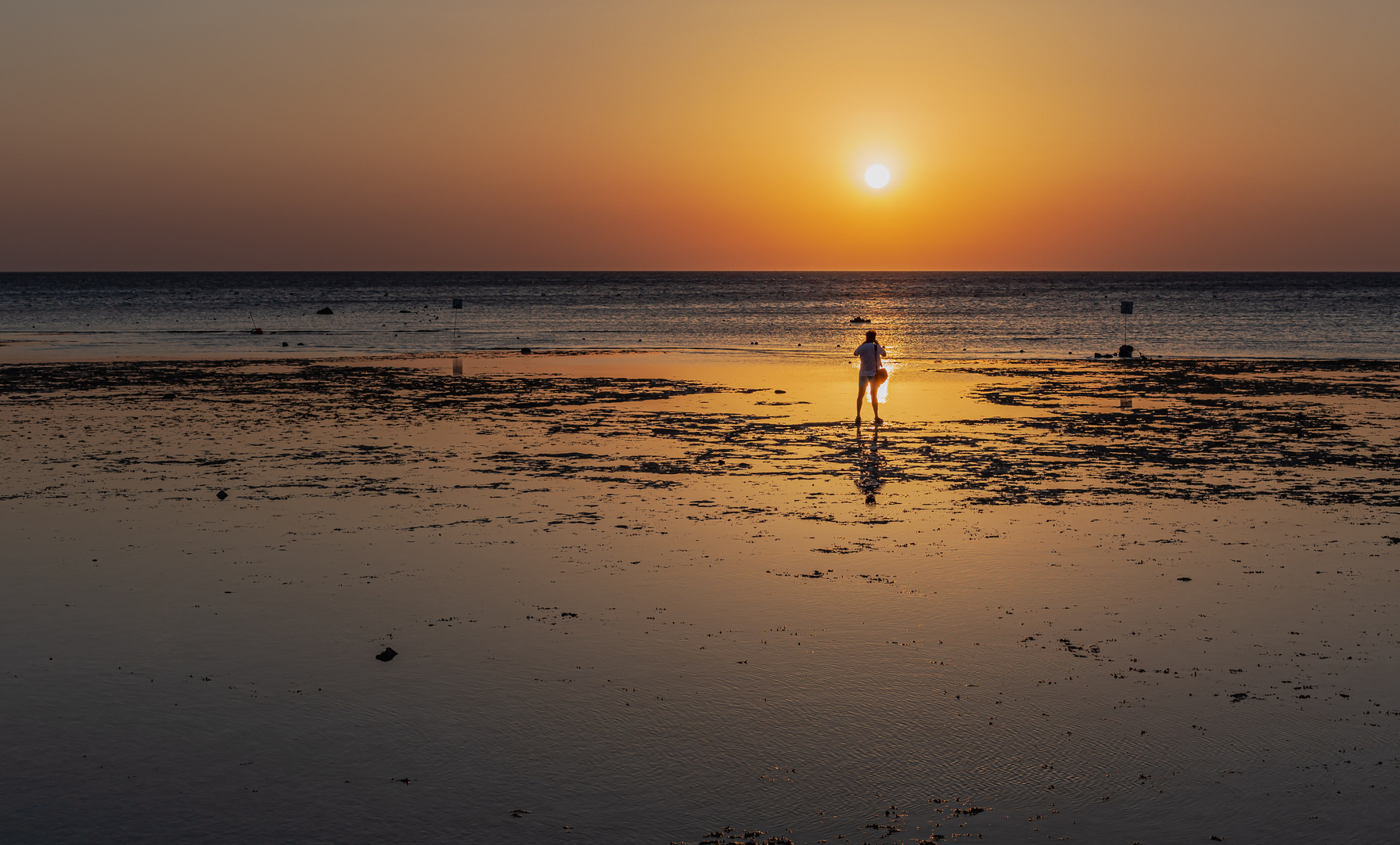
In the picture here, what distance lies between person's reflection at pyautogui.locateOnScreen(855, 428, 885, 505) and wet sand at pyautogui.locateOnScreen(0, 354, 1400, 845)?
13 centimetres

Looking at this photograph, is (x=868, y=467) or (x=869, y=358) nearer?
(x=868, y=467)

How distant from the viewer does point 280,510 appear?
547 inches

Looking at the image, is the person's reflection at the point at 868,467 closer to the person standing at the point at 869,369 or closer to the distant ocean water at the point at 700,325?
the person standing at the point at 869,369

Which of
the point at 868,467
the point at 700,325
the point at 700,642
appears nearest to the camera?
the point at 700,642

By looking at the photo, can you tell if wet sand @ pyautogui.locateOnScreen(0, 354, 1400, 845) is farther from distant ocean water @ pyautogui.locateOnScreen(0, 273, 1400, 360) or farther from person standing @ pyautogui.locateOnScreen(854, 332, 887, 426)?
distant ocean water @ pyautogui.locateOnScreen(0, 273, 1400, 360)

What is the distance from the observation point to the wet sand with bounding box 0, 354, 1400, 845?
6.27 m

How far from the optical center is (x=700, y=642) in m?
8.92

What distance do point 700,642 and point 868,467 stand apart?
28.7 ft

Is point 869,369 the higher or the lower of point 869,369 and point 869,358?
the lower

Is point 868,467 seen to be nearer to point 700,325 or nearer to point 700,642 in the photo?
point 700,642

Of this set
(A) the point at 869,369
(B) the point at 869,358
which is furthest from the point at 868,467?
(B) the point at 869,358

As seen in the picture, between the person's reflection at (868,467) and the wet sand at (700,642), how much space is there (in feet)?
0.41

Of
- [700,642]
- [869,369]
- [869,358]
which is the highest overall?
[869,358]

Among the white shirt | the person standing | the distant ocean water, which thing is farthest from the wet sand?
the distant ocean water
